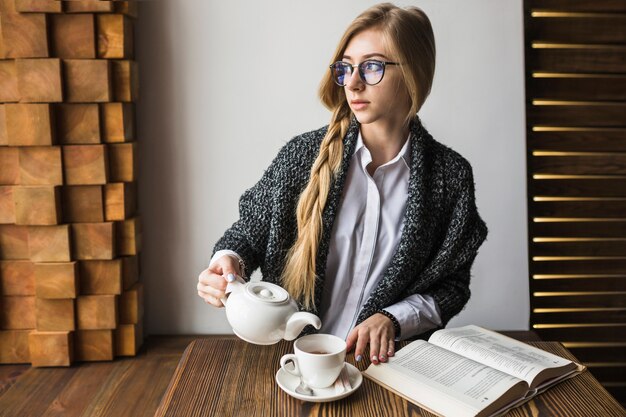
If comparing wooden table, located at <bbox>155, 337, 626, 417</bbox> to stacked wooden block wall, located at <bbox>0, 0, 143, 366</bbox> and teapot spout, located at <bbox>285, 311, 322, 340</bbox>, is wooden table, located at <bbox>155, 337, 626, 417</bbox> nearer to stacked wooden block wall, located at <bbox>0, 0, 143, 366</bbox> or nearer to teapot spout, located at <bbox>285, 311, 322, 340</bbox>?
teapot spout, located at <bbox>285, 311, 322, 340</bbox>

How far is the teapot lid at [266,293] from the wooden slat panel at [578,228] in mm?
1878

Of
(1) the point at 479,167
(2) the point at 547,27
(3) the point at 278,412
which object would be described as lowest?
(3) the point at 278,412

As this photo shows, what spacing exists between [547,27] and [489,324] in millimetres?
1377

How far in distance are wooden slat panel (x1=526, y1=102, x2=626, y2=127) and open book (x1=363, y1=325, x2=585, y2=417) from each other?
1.62 m

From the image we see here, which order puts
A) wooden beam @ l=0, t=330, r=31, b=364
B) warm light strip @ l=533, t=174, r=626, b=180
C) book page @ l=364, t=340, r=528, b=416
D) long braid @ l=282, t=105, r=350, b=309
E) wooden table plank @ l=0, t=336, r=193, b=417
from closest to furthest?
book page @ l=364, t=340, r=528, b=416 → long braid @ l=282, t=105, r=350, b=309 → wooden table plank @ l=0, t=336, r=193, b=417 → wooden beam @ l=0, t=330, r=31, b=364 → warm light strip @ l=533, t=174, r=626, b=180

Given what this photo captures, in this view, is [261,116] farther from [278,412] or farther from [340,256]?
[278,412]

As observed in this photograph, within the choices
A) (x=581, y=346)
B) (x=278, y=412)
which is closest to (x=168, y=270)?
(x=278, y=412)

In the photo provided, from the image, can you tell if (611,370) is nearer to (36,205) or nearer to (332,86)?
(332,86)

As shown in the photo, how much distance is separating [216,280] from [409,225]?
0.54m

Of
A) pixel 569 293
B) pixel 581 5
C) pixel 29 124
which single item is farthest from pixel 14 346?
pixel 581 5

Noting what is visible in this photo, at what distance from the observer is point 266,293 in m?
1.09

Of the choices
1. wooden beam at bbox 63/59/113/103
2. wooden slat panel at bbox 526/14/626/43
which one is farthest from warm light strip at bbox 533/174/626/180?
wooden beam at bbox 63/59/113/103

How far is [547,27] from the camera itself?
8.29ft

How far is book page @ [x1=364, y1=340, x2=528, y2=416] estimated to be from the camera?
99 cm
